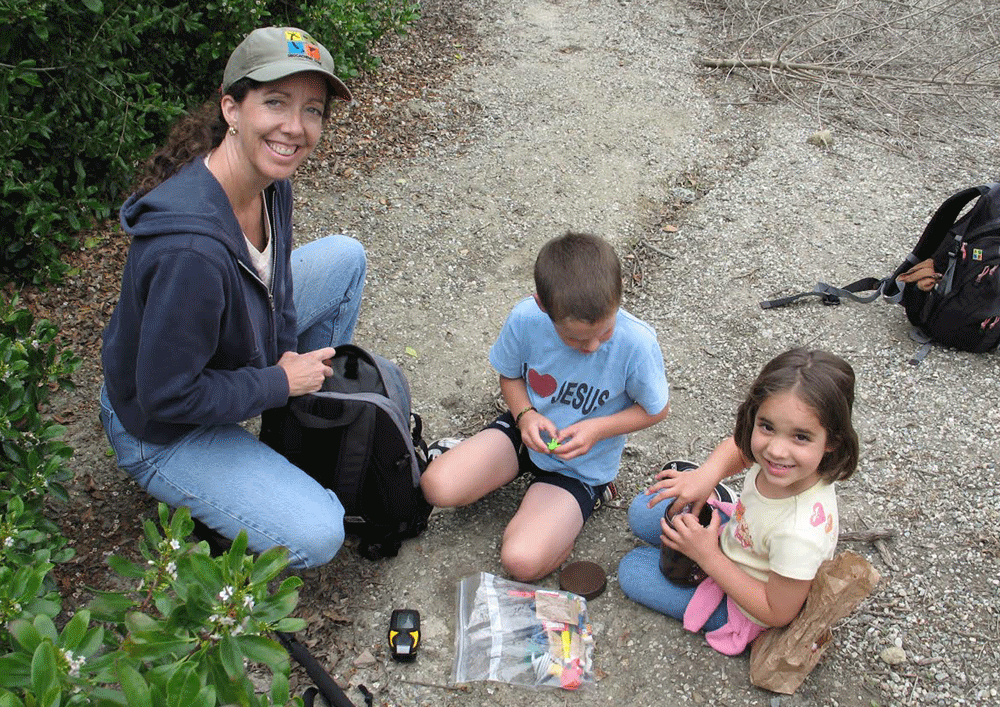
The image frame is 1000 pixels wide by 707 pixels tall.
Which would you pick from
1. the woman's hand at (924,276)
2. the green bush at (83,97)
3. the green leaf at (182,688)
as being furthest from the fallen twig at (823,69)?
the green leaf at (182,688)

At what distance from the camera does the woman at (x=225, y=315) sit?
2.26 m

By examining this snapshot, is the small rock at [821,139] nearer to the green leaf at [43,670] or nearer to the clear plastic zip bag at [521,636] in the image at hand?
the clear plastic zip bag at [521,636]

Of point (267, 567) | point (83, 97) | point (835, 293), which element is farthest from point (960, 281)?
point (83, 97)

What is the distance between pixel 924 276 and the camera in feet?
12.9

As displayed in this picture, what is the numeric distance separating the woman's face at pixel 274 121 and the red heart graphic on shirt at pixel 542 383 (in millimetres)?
1039

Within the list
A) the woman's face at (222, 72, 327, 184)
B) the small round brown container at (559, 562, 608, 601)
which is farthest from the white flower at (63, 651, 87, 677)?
the small round brown container at (559, 562, 608, 601)

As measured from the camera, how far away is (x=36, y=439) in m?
2.41

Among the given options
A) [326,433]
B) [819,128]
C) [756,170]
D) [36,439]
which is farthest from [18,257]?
[819,128]

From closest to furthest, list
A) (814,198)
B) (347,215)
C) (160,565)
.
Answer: (160,565) < (347,215) < (814,198)

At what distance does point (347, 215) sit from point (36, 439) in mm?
2521

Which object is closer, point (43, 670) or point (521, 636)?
point (43, 670)

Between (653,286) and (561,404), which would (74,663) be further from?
(653,286)

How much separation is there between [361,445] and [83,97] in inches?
87.1

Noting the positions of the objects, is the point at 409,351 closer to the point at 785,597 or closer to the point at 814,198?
the point at 785,597
